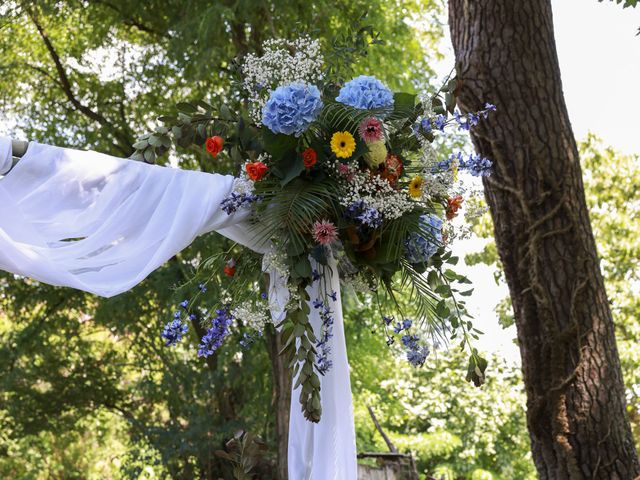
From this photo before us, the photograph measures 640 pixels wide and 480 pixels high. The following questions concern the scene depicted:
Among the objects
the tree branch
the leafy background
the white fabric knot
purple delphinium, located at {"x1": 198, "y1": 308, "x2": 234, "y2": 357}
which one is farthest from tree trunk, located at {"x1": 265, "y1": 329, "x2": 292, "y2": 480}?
the white fabric knot

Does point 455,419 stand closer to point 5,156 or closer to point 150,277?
point 150,277

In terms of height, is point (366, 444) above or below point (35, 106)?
below

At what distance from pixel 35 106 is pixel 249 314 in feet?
17.6

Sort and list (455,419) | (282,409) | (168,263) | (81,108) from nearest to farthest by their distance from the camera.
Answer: (282,409) < (168,263) < (81,108) < (455,419)

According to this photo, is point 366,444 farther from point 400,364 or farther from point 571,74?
point 571,74

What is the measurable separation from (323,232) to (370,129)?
0.92 feet

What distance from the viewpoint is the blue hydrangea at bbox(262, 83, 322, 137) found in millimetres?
2080

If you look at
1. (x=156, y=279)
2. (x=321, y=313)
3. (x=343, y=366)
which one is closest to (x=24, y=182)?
(x=321, y=313)

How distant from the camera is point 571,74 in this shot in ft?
40.0

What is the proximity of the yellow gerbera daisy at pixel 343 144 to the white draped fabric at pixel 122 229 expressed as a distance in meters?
0.30

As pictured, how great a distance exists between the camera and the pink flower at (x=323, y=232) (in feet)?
6.91

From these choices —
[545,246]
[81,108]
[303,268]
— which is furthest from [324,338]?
[81,108]

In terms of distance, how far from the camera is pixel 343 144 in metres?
2.12

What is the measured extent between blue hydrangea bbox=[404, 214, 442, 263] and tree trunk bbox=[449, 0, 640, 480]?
1205 millimetres
